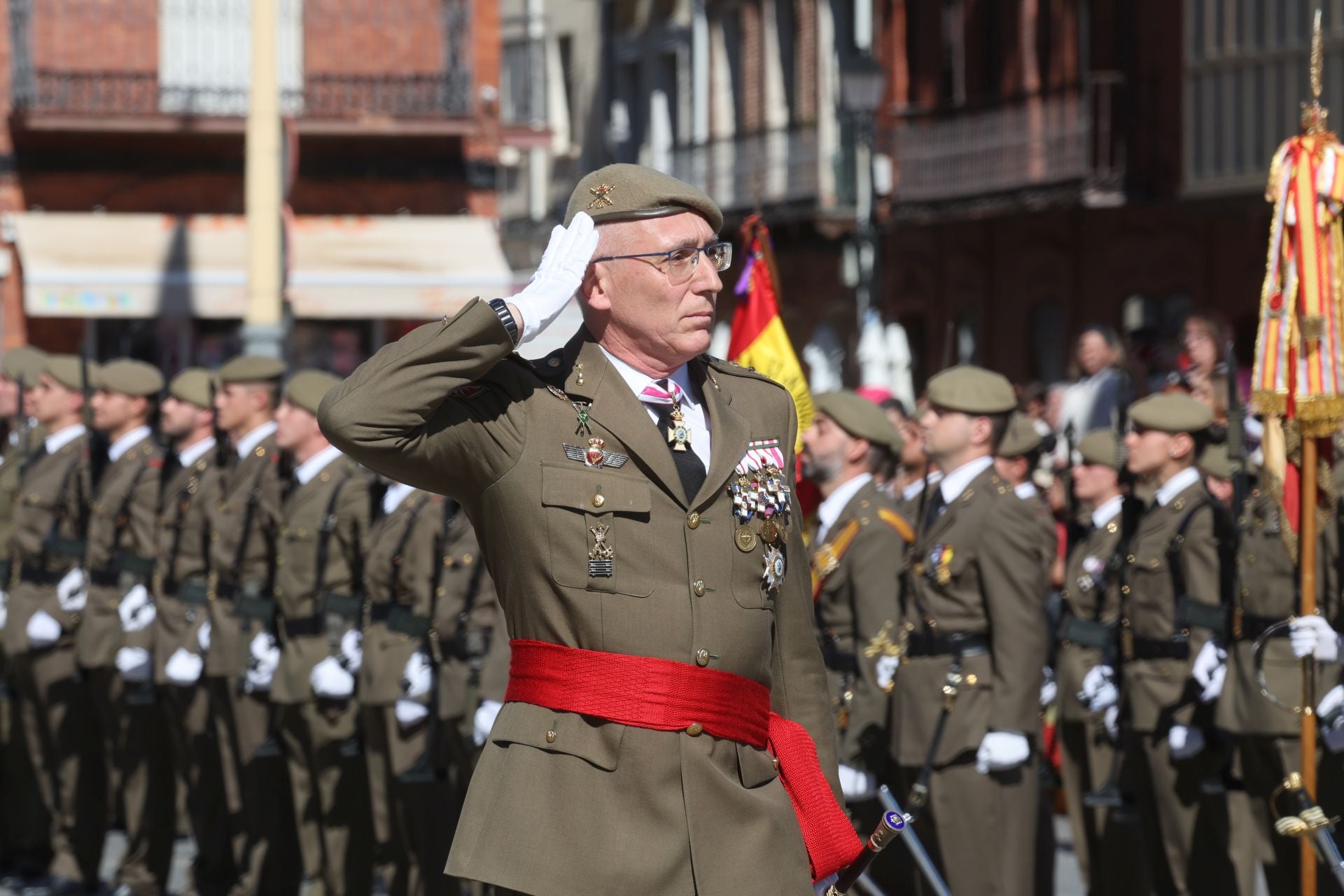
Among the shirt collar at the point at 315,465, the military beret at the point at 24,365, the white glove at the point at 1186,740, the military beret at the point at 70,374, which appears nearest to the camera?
the white glove at the point at 1186,740

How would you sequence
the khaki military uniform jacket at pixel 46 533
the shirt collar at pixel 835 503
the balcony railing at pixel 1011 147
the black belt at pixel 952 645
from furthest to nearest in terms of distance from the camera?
the balcony railing at pixel 1011 147 → the khaki military uniform jacket at pixel 46 533 → the shirt collar at pixel 835 503 → the black belt at pixel 952 645

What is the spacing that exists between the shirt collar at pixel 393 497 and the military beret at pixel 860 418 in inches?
66.4

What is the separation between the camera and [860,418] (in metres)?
8.84

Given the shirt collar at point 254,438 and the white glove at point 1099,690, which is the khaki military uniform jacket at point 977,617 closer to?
the white glove at point 1099,690

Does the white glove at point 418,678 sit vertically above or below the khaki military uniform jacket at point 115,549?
below

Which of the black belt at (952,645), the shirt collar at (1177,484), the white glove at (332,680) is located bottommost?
the white glove at (332,680)

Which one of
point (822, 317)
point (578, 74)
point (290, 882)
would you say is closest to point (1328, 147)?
point (290, 882)

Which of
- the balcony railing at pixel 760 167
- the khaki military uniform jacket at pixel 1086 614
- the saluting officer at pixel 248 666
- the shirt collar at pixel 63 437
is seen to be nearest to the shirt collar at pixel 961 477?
the khaki military uniform jacket at pixel 1086 614

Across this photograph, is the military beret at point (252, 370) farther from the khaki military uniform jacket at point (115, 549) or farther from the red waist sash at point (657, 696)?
the red waist sash at point (657, 696)

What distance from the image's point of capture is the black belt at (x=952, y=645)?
792cm

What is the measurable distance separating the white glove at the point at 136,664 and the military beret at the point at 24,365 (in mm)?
2221

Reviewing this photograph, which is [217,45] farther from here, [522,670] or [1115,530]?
[522,670]

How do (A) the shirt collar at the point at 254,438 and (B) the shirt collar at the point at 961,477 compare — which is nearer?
(B) the shirt collar at the point at 961,477

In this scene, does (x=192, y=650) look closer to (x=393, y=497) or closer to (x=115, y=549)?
(x=115, y=549)
